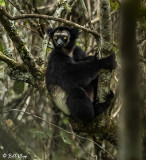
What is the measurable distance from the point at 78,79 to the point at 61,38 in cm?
135

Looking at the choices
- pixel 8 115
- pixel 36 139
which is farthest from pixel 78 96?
pixel 36 139

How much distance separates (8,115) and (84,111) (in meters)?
3.50

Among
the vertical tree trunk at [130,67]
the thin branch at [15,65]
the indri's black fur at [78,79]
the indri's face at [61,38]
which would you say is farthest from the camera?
the indri's face at [61,38]

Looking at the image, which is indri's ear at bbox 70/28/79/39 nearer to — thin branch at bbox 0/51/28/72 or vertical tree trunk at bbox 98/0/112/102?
thin branch at bbox 0/51/28/72

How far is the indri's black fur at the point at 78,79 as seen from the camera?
14.7ft

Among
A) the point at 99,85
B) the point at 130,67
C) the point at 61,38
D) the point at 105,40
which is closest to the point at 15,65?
the point at 61,38

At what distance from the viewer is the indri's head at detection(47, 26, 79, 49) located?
5.61 m

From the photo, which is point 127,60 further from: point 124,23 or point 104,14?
point 104,14

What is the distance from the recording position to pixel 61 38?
5.71 meters

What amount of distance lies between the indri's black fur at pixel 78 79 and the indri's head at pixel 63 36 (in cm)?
24

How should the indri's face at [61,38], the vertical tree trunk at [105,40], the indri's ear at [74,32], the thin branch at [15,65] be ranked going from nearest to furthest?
1. the vertical tree trunk at [105,40]
2. the thin branch at [15,65]
3. the indri's face at [61,38]
4. the indri's ear at [74,32]

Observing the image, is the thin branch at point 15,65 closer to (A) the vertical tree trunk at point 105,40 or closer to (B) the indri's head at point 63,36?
(B) the indri's head at point 63,36

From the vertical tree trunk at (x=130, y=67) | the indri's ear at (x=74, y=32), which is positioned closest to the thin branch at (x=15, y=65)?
the indri's ear at (x=74, y=32)

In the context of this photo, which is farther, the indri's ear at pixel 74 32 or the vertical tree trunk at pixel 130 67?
the indri's ear at pixel 74 32
